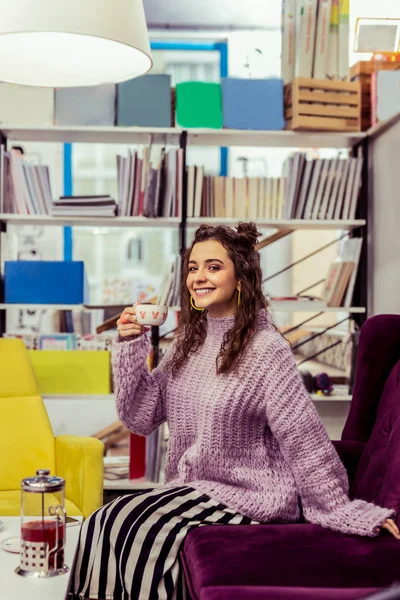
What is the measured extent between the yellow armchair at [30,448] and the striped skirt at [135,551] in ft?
1.68

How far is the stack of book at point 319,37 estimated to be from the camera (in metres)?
3.40

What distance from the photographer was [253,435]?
184 cm

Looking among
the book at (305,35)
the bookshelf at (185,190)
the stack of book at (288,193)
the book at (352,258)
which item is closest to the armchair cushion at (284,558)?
the bookshelf at (185,190)

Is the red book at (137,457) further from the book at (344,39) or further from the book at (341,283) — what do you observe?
the book at (344,39)

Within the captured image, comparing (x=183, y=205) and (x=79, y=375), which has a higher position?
(x=183, y=205)

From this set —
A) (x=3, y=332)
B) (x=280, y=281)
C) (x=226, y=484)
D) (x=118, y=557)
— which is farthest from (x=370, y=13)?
(x=118, y=557)

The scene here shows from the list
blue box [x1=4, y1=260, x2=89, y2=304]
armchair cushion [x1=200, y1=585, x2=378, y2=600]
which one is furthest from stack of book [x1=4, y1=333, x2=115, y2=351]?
armchair cushion [x1=200, y1=585, x2=378, y2=600]

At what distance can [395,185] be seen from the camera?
3070 mm

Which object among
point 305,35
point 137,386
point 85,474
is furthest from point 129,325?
point 305,35

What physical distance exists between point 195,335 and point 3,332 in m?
1.73

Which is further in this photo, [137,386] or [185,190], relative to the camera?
[185,190]

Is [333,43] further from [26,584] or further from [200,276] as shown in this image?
[26,584]

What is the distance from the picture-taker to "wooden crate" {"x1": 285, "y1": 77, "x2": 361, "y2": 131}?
338 cm

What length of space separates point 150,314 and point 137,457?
174cm
